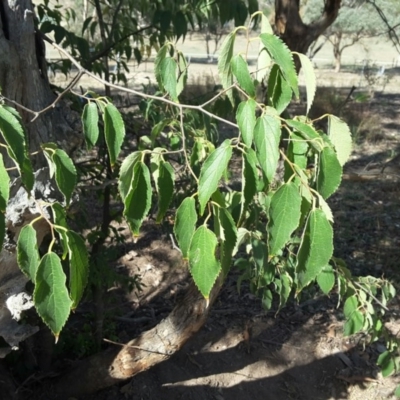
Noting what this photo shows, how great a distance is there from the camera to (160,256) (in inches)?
157

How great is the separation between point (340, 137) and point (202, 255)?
0.35 meters

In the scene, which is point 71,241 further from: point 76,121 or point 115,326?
point 115,326

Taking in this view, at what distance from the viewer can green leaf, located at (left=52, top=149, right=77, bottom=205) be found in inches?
35.4

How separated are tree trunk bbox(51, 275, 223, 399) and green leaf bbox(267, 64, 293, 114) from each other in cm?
126

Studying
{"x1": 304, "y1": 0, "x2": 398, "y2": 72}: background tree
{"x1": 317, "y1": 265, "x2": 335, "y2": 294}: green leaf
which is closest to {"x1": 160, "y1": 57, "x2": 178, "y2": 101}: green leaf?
{"x1": 317, "y1": 265, "x2": 335, "y2": 294}: green leaf

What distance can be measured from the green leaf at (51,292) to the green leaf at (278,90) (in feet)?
1.47

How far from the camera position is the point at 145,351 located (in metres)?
2.33

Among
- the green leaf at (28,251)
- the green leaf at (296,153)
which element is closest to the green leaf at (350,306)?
the green leaf at (296,153)

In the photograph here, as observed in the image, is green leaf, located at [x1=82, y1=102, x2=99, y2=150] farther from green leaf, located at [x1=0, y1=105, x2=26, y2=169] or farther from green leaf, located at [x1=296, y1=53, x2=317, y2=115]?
green leaf, located at [x1=296, y1=53, x2=317, y2=115]

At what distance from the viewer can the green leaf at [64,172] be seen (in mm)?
900

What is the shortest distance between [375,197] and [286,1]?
9.25 feet

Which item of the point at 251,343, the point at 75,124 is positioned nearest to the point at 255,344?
the point at 251,343

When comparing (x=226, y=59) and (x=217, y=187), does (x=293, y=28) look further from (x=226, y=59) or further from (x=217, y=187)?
(x=217, y=187)

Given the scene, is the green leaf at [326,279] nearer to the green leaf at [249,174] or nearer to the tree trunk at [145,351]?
the tree trunk at [145,351]
